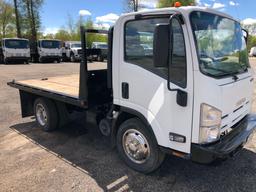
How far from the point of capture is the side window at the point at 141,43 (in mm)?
3211

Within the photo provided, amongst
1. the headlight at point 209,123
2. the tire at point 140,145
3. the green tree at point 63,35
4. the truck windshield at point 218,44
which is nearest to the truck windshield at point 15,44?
the tire at point 140,145

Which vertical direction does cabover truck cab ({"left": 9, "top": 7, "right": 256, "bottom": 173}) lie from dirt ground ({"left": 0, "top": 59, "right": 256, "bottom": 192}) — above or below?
above

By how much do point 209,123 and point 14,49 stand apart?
2279 cm

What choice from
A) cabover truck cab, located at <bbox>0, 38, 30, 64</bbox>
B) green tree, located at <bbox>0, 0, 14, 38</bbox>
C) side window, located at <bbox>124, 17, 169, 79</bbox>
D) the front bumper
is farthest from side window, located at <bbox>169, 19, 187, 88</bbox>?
green tree, located at <bbox>0, 0, 14, 38</bbox>

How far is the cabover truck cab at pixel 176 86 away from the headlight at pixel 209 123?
11 millimetres

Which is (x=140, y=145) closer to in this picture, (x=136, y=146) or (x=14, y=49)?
(x=136, y=146)

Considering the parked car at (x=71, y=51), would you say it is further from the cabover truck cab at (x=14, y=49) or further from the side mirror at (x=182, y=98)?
the side mirror at (x=182, y=98)

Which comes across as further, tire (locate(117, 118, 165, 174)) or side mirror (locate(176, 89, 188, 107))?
tire (locate(117, 118, 165, 174))

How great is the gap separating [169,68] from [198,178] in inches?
66.3

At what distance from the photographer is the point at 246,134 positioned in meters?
A: 3.46

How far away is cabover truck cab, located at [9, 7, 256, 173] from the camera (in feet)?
9.51

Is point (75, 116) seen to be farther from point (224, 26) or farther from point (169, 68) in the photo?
point (224, 26)

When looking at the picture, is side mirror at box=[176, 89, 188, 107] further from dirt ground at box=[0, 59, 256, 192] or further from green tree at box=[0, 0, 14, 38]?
green tree at box=[0, 0, 14, 38]

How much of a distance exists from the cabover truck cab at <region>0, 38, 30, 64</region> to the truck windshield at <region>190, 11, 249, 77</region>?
871 inches
